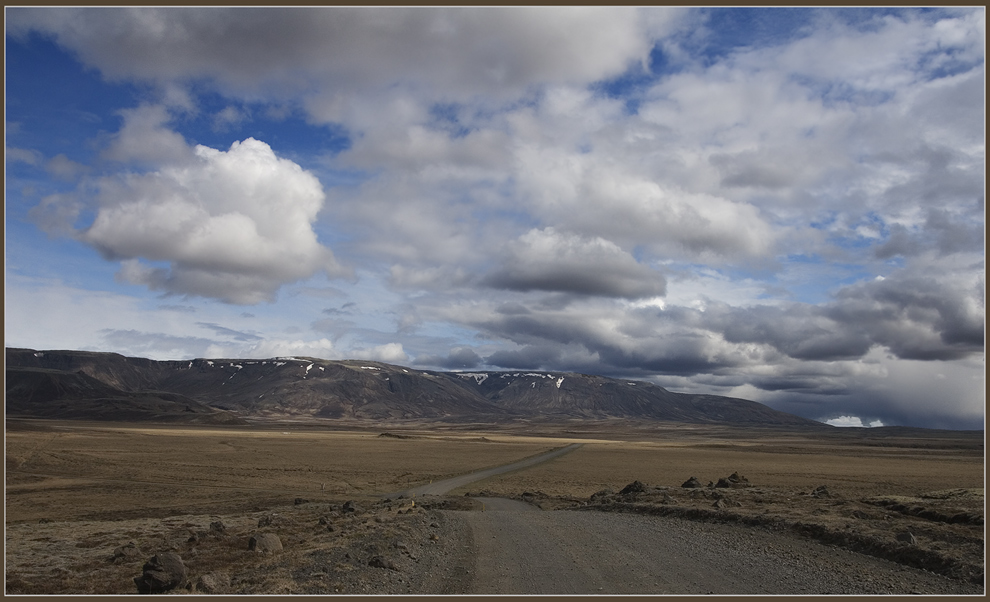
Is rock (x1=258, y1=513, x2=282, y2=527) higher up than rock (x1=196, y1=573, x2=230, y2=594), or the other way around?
rock (x1=196, y1=573, x2=230, y2=594)

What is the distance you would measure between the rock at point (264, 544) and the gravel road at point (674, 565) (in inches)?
218

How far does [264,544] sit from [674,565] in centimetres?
1108

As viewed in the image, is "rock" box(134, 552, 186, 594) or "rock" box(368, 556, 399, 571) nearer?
"rock" box(134, 552, 186, 594)

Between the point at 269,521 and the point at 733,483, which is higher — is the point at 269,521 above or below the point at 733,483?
below

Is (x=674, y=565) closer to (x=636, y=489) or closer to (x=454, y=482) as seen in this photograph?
(x=636, y=489)

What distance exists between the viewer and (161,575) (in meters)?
12.0

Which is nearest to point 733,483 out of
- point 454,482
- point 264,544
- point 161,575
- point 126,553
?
point 454,482

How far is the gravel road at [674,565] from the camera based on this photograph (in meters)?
11.3

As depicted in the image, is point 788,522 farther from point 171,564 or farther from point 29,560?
point 29,560

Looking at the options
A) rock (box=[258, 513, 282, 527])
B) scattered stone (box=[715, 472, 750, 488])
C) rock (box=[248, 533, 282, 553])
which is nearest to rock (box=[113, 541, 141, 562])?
rock (box=[248, 533, 282, 553])

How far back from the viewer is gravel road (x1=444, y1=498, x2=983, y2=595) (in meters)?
11.3

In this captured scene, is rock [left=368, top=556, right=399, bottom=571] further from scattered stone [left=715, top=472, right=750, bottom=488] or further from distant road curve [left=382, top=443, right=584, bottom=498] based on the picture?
scattered stone [left=715, top=472, right=750, bottom=488]

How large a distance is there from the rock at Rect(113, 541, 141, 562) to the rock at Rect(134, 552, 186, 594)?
5353 millimetres

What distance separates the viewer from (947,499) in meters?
22.4
